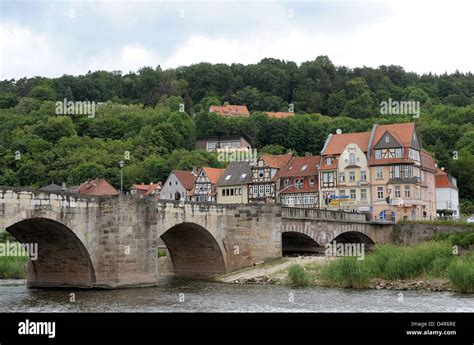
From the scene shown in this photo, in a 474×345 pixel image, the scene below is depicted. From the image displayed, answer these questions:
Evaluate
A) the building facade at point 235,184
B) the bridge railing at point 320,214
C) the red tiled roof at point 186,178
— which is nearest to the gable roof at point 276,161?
the building facade at point 235,184

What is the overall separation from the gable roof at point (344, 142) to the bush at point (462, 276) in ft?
151

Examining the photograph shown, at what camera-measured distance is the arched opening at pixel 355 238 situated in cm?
7207

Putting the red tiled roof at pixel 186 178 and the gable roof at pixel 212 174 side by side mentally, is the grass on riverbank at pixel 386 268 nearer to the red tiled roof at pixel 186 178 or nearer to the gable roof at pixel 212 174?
the gable roof at pixel 212 174

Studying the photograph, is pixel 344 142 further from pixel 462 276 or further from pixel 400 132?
pixel 462 276

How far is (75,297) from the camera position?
4025 centimetres

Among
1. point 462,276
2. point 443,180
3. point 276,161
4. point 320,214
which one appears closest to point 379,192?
point 276,161

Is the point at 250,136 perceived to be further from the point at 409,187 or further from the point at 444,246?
the point at 444,246

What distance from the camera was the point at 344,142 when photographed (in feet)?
294

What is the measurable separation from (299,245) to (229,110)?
117671 mm

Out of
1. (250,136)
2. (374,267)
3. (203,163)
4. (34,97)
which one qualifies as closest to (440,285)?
(374,267)

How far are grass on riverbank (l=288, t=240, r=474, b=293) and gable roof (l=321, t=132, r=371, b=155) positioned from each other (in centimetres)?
3868

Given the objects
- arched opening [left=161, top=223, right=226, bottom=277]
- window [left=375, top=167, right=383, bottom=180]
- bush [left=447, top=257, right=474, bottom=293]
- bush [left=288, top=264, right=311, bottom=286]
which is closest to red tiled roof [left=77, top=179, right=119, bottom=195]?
window [left=375, top=167, right=383, bottom=180]

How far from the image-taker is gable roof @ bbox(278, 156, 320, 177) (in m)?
92.5
